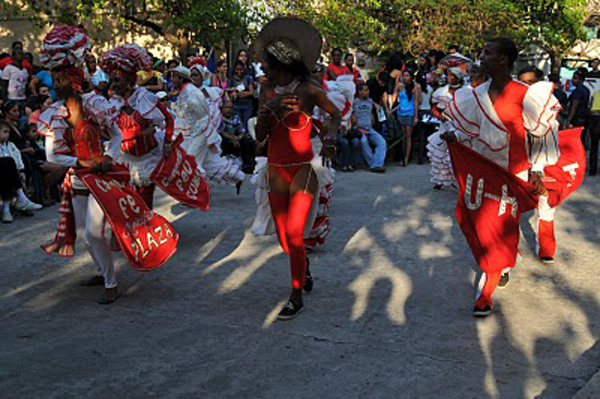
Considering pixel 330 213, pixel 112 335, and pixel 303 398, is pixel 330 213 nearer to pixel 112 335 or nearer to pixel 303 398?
pixel 112 335

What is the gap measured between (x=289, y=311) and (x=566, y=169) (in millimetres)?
3155

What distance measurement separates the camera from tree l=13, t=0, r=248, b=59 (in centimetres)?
2242

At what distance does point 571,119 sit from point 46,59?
1141 centimetres

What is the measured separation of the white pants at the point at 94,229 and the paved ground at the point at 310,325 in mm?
279

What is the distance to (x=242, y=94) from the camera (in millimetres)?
14914

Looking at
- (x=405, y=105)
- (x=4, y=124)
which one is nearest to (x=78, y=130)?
(x=4, y=124)

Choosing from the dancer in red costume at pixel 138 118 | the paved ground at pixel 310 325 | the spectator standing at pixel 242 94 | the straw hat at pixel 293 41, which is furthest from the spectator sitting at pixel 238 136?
the straw hat at pixel 293 41

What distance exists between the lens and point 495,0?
25.6 m

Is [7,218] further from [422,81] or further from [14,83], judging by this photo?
[422,81]

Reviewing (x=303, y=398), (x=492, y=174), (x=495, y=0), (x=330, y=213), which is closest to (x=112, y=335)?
(x=303, y=398)

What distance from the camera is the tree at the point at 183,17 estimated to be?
883 inches

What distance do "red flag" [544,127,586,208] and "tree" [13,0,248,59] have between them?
16401mm

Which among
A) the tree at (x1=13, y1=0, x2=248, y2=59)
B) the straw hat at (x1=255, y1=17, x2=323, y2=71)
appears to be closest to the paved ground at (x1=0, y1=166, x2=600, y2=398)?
the straw hat at (x1=255, y1=17, x2=323, y2=71)

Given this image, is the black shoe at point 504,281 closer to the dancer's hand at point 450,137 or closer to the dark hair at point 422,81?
the dancer's hand at point 450,137
